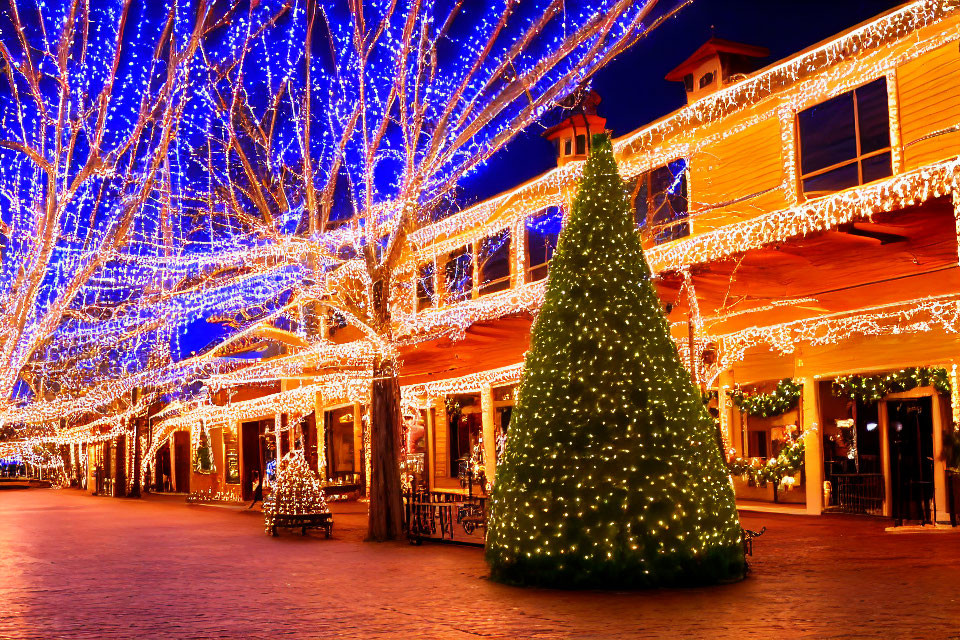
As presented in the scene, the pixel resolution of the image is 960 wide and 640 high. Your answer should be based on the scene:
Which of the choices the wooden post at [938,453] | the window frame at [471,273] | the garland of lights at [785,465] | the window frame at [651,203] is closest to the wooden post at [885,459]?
the wooden post at [938,453]

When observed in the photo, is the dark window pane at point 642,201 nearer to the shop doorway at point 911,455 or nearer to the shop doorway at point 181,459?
the shop doorway at point 911,455

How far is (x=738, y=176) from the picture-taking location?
1873 cm

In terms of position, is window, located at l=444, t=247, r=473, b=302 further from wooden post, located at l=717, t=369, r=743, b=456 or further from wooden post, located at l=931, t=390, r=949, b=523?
wooden post, located at l=931, t=390, r=949, b=523

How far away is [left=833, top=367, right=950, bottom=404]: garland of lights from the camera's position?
1616 cm

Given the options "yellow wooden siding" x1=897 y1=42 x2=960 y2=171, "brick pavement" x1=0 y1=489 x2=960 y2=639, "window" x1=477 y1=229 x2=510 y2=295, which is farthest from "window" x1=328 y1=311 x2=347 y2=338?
"yellow wooden siding" x1=897 y1=42 x2=960 y2=171

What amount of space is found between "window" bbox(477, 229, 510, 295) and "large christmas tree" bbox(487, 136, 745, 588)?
50.1ft

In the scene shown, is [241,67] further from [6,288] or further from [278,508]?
[278,508]

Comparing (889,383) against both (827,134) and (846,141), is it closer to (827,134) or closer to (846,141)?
(846,141)

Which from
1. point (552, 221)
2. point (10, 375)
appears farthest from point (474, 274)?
point (10, 375)

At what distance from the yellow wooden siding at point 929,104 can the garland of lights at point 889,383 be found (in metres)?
3.30

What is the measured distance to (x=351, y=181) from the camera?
1652cm

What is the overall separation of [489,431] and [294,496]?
30.7 feet

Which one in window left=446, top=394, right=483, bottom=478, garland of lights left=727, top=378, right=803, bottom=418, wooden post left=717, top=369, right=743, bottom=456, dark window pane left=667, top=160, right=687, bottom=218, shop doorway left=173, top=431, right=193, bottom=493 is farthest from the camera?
shop doorway left=173, top=431, right=193, bottom=493

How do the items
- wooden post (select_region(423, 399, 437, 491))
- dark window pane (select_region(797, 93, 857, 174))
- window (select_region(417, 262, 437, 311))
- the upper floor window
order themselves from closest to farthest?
dark window pane (select_region(797, 93, 857, 174)) → window (select_region(417, 262, 437, 311)) → wooden post (select_region(423, 399, 437, 491)) → the upper floor window
